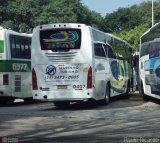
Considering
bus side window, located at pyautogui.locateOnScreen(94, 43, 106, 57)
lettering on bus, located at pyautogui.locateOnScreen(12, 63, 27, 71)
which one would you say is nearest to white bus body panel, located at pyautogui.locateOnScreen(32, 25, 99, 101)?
bus side window, located at pyautogui.locateOnScreen(94, 43, 106, 57)

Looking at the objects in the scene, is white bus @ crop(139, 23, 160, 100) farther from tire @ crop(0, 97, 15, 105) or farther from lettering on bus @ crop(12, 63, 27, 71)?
tire @ crop(0, 97, 15, 105)

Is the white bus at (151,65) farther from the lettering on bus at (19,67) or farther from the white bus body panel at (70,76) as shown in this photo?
the lettering on bus at (19,67)

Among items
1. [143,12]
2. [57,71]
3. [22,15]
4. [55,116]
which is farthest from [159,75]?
[143,12]

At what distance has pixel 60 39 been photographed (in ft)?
58.7

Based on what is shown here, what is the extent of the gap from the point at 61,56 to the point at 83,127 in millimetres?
5706

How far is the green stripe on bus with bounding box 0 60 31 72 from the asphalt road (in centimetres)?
428

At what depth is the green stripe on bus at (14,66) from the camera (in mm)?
20172

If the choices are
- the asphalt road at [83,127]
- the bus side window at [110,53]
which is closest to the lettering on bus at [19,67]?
the bus side window at [110,53]

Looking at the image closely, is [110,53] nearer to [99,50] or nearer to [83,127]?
[99,50]

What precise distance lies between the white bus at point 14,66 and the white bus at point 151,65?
5.46 meters

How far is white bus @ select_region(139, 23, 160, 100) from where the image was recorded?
19156mm

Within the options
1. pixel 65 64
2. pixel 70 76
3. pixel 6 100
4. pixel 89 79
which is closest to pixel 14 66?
pixel 6 100

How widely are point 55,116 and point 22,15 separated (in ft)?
115

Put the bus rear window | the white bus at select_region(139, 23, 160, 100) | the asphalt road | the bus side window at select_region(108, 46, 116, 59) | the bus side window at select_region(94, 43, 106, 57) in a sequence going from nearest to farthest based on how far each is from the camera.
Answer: the asphalt road < the bus rear window < the bus side window at select_region(94, 43, 106, 57) < the white bus at select_region(139, 23, 160, 100) < the bus side window at select_region(108, 46, 116, 59)
